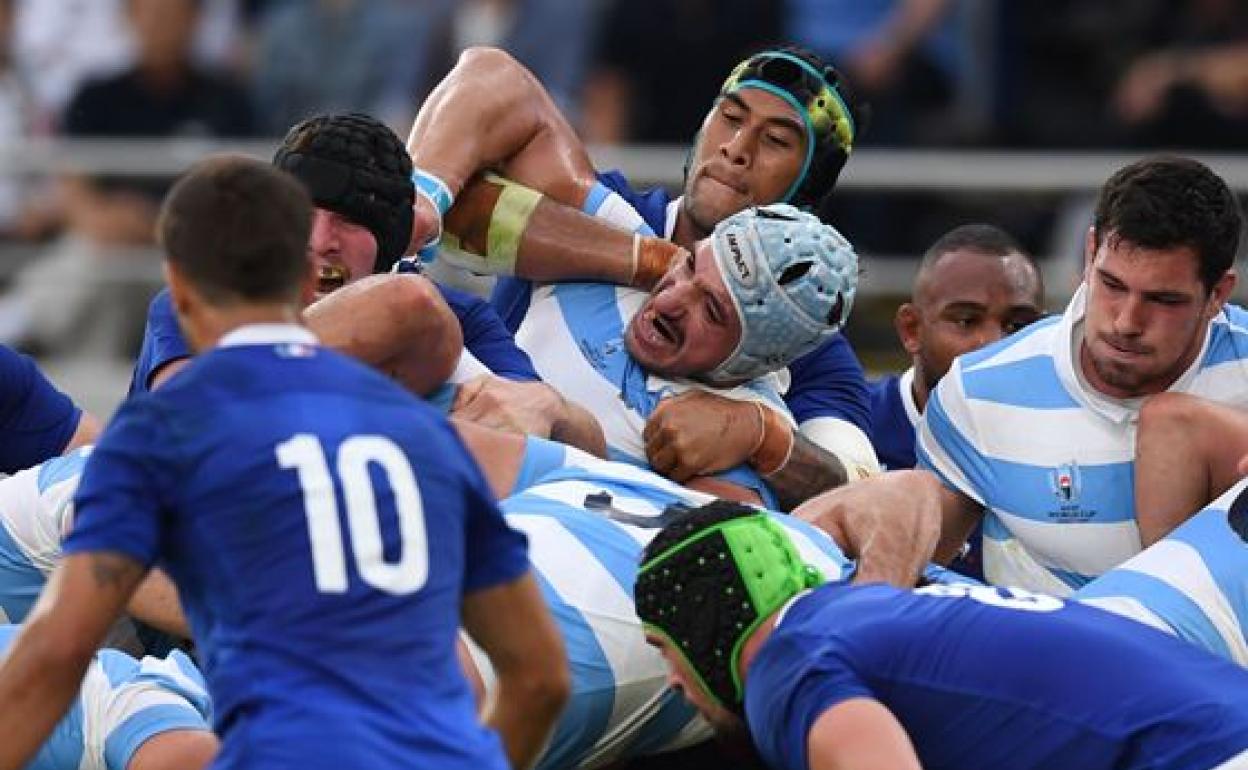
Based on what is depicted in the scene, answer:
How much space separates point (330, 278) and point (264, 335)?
73.7 inches

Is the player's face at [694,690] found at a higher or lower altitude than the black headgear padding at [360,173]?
lower

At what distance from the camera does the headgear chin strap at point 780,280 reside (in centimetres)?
621

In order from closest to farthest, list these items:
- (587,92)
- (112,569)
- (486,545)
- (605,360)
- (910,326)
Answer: (112,569), (486,545), (605,360), (910,326), (587,92)

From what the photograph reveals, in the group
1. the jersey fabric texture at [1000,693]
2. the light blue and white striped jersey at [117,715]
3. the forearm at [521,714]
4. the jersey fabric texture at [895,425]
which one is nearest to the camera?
the forearm at [521,714]

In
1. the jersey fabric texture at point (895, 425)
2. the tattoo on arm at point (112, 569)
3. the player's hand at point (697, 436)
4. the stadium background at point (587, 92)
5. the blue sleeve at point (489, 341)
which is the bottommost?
the stadium background at point (587, 92)

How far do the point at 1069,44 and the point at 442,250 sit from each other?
5.04 metres

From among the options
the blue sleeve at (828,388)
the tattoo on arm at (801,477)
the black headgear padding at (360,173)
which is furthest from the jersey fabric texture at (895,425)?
the black headgear padding at (360,173)

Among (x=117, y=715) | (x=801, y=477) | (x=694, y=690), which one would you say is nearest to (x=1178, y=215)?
(x=801, y=477)

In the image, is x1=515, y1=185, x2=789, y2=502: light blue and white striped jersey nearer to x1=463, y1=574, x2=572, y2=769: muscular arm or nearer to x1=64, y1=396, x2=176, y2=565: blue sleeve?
x1=463, y1=574, x2=572, y2=769: muscular arm

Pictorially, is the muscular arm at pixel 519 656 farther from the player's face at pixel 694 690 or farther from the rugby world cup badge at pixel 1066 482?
the rugby world cup badge at pixel 1066 482

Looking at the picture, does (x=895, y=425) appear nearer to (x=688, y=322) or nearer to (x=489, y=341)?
(x=688, y=322)

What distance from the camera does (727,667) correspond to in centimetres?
498

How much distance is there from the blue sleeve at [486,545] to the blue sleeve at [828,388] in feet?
→ 8.18

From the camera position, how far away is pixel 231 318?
4242 millimetres
